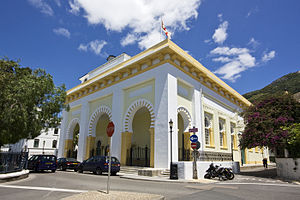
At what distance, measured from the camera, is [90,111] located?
2389cm

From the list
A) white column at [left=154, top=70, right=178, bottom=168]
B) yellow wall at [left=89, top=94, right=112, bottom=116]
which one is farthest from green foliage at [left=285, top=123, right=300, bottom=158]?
yellow wall at [left=89, top=94, right=112, bottom=116]

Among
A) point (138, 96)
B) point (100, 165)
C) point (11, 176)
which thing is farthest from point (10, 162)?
point (138, 96)

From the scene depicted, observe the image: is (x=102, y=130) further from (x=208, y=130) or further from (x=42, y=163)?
(x=208, y=130)

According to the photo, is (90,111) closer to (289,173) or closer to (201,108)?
(201,108)

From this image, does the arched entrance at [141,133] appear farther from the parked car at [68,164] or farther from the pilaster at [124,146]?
the parked car at [68,164]

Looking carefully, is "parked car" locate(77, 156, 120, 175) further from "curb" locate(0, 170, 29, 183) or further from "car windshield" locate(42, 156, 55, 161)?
"curb" locate(0, 170, 29, 183)

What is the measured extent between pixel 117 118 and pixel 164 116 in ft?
17.8

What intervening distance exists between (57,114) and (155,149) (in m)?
8.12

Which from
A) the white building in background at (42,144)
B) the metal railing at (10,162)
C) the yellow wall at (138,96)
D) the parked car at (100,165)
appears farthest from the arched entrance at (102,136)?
the white building in background at (42,144)

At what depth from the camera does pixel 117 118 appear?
1930 cm

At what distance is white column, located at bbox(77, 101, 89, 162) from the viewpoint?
22.7 metres

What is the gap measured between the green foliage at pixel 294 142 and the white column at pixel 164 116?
282 inches

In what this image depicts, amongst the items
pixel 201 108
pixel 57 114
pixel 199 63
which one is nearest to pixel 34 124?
pixel 57 114

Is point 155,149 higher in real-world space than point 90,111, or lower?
lower
